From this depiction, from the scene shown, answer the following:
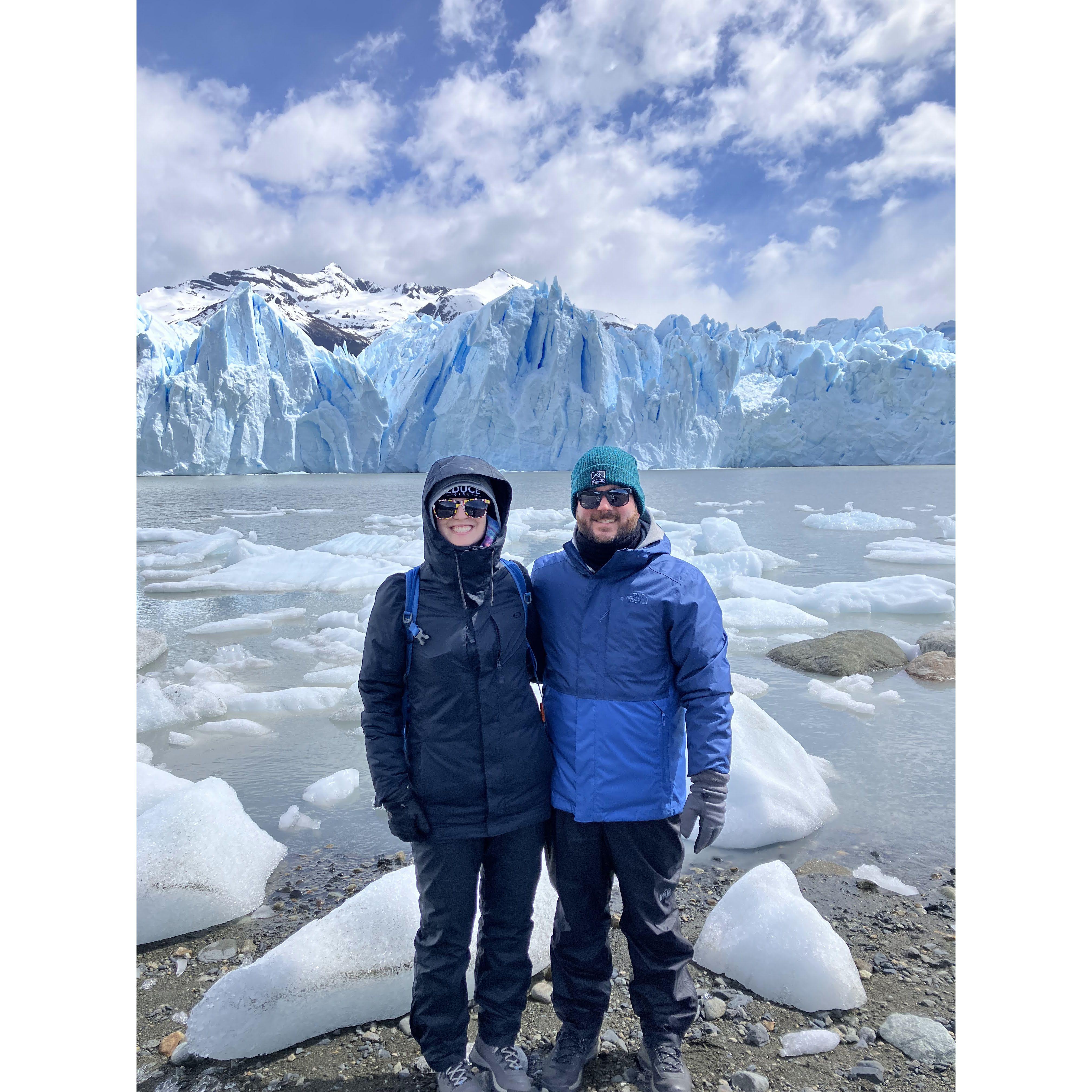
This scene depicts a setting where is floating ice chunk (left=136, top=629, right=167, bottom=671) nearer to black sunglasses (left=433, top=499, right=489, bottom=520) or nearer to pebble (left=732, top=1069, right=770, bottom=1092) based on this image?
black sunglasses (left=433, top=499, right=489, bottom=520)

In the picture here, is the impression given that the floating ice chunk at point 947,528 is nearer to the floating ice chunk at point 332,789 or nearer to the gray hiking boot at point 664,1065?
the floating ice chunk at point 332,789

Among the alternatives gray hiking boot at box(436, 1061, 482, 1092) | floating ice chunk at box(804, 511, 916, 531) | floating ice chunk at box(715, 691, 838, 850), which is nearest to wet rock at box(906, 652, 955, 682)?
floating ice chunk at box(715, 691, 838, 850)

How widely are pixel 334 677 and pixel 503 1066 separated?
3.75 metres

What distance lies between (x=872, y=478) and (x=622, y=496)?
3668 centimetres

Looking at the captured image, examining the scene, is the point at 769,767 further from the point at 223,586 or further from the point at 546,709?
the point at 223,586

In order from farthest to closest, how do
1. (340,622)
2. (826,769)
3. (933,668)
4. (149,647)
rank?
(340,622)
(149,647)
(933,668)
(826,769)

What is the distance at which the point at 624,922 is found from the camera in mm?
1731

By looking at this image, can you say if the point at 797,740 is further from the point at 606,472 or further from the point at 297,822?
the point at 606,472

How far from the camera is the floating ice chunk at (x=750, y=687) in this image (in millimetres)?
5020

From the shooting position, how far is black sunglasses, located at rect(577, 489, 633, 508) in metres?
1.78

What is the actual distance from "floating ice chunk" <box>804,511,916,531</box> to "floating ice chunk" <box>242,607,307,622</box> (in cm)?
1274

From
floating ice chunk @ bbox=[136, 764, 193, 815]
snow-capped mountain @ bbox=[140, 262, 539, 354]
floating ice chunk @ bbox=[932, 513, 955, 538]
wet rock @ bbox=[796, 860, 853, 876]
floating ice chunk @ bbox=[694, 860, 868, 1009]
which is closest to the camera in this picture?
floating ice chunk @ bbox=[694, 860, 868, 1009]

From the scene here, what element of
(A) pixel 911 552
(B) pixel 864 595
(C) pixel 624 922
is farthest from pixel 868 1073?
(A) pixel 911 552

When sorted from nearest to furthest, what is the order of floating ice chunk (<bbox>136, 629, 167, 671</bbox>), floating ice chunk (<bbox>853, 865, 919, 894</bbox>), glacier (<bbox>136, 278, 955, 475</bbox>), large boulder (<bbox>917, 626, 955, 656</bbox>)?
floating ice chunk (<bbox>853, 865, 919, 894</bbox>) < floating ice chunk (<bbox>136, 629, 167, 671</bbox>) < large boulder (<bbox>917, 626, 955, 656</bbox>) < glacier (<bbox>136, 278, 955, 475</bbox>)
